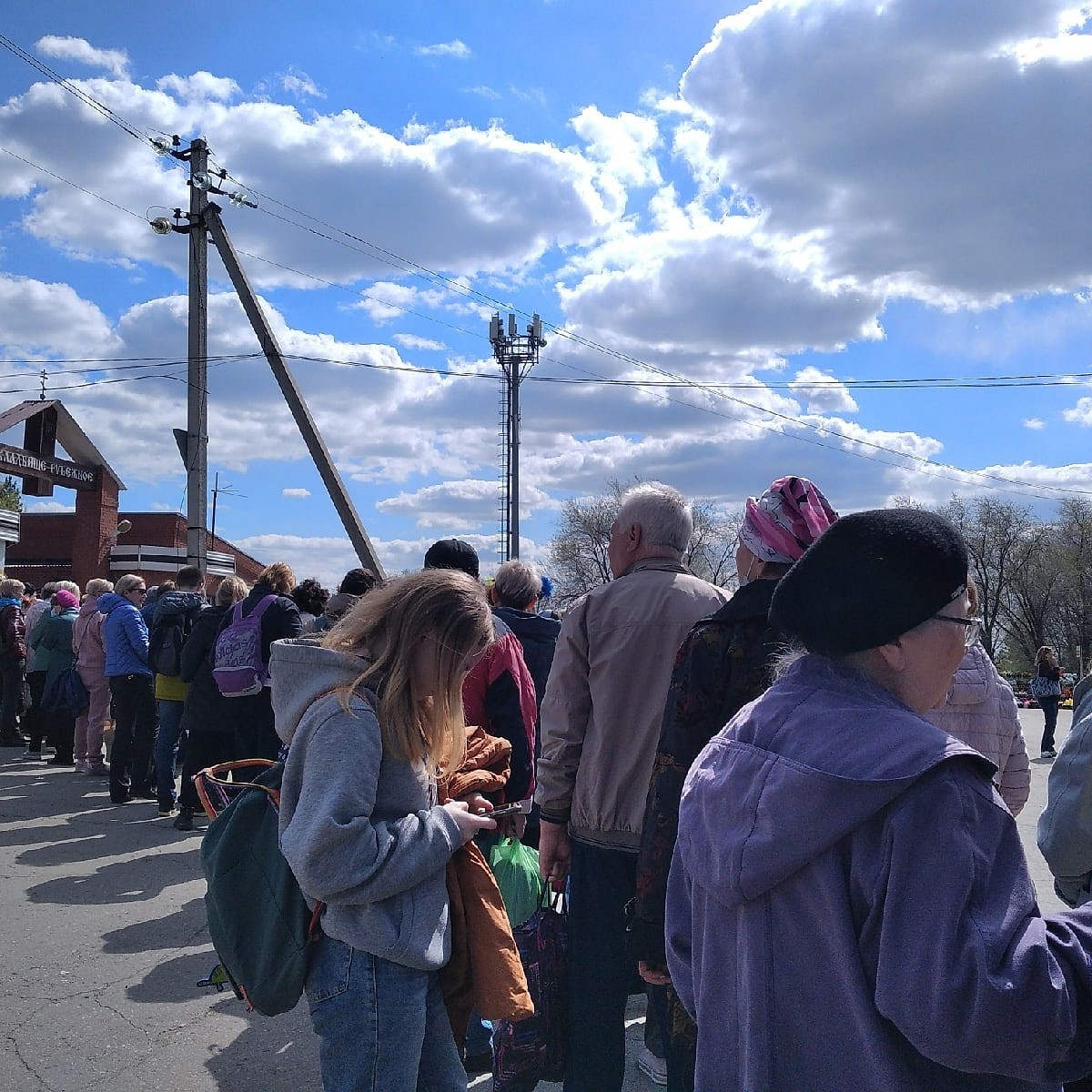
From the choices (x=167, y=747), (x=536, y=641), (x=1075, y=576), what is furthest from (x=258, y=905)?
(x=1075, y=576)

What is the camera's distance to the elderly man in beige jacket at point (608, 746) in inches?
127

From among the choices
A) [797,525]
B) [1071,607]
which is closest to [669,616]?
[797,525]

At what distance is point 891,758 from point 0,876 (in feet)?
22.8

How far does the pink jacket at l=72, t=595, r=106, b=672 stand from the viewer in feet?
33.2

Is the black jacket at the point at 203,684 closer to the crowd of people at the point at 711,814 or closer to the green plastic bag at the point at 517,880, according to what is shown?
the crowd of people at the point at 711,814

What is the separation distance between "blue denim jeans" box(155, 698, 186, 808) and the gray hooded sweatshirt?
265 inches

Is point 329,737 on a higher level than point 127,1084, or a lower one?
higher

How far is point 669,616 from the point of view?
10.9 ft

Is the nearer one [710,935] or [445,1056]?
Answer: [710,935]

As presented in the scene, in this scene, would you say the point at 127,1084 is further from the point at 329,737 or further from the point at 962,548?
the point at 962,548

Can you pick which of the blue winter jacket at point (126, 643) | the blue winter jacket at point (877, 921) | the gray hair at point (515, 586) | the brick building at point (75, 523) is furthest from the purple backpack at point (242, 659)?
the brick building at point (75, 523)

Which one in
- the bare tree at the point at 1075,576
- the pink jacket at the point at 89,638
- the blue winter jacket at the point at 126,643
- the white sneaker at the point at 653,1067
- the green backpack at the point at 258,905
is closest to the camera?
the green backpack at the point at 258,905

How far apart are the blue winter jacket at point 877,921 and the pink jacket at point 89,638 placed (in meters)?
9.74

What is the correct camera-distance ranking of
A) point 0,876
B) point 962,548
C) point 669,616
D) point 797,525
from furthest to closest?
1. point 0,876
2. point 669,616
3. point 797,525
4. point 962,548
